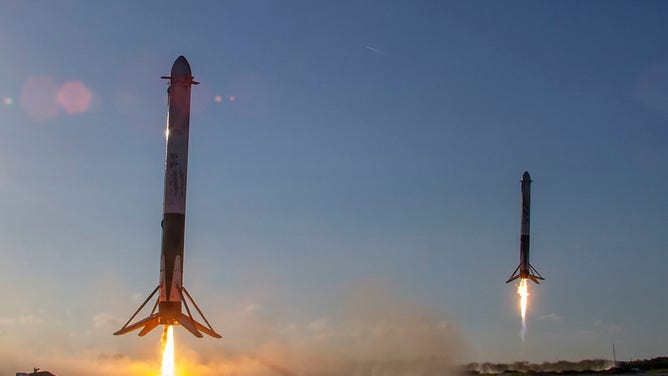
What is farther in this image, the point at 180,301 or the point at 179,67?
the point at 179,67

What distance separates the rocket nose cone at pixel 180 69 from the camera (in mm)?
57656

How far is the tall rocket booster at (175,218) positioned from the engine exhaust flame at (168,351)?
5.43 ft

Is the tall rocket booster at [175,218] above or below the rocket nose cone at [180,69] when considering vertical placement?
below

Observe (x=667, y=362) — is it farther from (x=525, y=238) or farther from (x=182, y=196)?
(x=182, y=196)

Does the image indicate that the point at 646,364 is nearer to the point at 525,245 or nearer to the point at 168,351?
the point at 525,245

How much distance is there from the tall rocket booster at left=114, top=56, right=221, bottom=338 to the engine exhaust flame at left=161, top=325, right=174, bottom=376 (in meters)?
1.65

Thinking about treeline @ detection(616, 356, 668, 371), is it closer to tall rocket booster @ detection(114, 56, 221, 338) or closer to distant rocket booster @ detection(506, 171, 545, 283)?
distant rocket booster @ detection(506, 171, 545, 283)

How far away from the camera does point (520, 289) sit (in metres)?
82.4

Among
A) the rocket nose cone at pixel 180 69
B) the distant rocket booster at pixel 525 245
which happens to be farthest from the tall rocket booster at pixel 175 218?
the distant rocket booster at pixel 525 245

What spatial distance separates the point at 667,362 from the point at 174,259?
191 feet

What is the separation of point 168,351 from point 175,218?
8.19m

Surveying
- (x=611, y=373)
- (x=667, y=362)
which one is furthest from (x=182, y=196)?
(x=667, y=362)

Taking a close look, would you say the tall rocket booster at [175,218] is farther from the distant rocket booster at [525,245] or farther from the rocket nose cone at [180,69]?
the distant rocket booster at [525,245]

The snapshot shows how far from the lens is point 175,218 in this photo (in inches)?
2167
